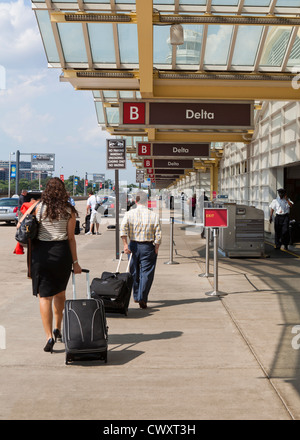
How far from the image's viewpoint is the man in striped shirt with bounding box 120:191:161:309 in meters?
8.09

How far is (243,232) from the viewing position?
1481 centimetres

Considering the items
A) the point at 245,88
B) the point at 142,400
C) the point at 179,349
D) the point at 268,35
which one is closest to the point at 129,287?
the point at 179,349

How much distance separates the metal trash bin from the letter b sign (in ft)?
13.1

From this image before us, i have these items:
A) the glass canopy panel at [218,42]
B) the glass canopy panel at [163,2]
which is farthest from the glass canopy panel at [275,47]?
the glass canopy panel at [163,2]

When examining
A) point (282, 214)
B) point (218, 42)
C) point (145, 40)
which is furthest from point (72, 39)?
point (282, 214)

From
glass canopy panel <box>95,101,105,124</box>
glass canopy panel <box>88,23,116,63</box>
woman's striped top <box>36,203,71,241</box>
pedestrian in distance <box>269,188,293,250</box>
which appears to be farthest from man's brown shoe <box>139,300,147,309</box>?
glass canopy panel <box>95,101,105,124</box>

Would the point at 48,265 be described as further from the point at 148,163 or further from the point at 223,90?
the point at 148,163

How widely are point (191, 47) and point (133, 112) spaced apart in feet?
6.16

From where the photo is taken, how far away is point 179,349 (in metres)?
6.01

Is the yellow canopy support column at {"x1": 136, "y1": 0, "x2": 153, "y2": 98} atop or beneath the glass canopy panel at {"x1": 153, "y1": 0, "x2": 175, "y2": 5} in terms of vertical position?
beneath

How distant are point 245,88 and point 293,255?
5.06m

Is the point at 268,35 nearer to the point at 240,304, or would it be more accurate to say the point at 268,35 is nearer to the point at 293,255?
the point at 293,255

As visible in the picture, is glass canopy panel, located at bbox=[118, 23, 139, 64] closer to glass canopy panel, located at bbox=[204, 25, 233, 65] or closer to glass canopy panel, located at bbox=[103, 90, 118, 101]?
glass canopy panel, located at bbox=[204, 25, 233, 65]

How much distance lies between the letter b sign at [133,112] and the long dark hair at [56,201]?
666cm
